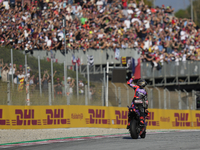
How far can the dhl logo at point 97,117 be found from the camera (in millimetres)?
17094

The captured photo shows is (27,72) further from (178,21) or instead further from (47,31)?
(178,21)

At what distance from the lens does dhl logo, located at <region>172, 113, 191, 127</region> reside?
19.6m

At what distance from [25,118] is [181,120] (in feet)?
26.7

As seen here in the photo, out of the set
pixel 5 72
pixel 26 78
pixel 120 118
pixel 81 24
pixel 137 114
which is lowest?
pixel 120 118

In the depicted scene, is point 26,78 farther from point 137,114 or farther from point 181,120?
point 181,120

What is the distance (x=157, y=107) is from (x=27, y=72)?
7555mm

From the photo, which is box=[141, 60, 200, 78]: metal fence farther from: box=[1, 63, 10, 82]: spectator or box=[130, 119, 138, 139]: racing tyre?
box=[130, 119, 138, 139]: racing tyre

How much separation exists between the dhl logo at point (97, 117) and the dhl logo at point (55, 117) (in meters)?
1.13

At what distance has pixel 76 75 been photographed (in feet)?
59.7

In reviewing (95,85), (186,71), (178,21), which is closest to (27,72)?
(95,85)

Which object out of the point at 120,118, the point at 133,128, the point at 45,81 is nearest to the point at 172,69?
the point at 120,118

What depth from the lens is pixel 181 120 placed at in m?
19.8

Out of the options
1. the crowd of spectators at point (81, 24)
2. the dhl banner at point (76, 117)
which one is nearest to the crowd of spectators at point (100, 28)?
the crowd of spectators at point (81, 24)

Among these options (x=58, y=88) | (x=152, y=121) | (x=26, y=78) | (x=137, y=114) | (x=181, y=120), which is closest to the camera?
(x=137, y=114)
